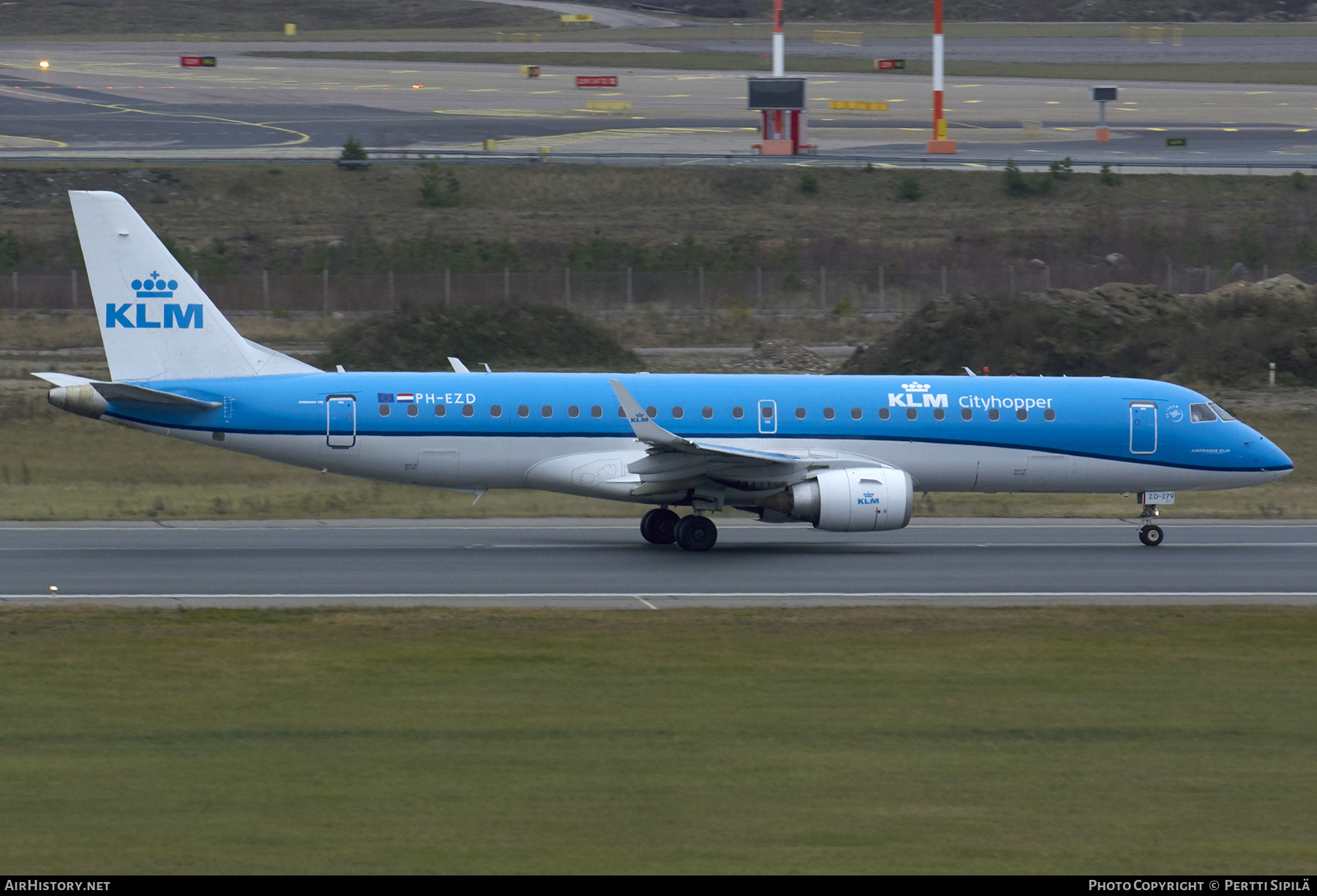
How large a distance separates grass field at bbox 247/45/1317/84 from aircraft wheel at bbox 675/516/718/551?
91.4m

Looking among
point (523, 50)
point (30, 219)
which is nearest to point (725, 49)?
point (523, 50)

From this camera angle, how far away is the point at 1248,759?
614 inches

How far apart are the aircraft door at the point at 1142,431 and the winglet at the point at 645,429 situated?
908cm

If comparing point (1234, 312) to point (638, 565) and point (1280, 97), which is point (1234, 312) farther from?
point (1280, 97)

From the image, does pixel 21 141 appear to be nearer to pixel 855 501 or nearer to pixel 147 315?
pixel 147 315

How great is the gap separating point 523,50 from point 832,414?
342 ft

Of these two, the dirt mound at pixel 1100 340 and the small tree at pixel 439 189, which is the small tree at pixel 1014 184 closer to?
the dirt mound at pixel 1100 340

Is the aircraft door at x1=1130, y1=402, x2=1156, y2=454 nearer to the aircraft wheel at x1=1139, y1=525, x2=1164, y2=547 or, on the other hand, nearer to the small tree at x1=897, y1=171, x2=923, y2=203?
the aircraft wheel at x1=1139, y1=525, x2=1164, y2=547

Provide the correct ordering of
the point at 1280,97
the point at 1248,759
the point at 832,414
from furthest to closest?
the point at 1280,97
the point at 832,414
the point at 1248,759

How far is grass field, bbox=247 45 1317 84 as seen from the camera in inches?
4535

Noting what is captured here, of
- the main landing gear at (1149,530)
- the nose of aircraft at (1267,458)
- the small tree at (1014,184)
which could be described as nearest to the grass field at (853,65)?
the small tree at (1014,184)

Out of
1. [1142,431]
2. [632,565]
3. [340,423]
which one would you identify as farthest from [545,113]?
[632,565]

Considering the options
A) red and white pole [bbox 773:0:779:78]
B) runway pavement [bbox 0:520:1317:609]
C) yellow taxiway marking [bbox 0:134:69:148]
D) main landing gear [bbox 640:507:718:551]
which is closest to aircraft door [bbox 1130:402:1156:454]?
runway pavement [bbox 0:520:1317:609]

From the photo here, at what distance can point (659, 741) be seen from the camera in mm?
16016
